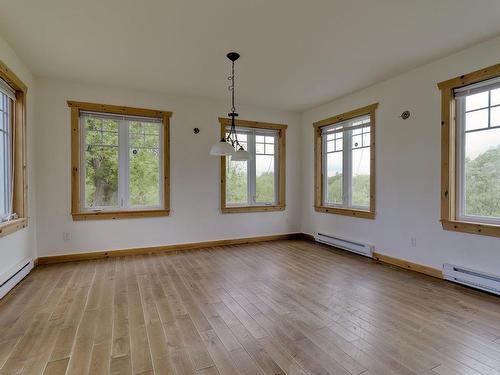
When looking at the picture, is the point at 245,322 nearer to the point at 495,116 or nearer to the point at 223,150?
the point at 223,150

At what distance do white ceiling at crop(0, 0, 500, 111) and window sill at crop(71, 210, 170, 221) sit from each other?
6.65 feet

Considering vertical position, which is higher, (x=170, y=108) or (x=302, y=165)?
(x=170, y=108)

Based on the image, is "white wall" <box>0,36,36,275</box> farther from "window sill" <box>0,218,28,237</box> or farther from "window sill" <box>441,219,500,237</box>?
"window sill" <box>441,219,500,237</box>

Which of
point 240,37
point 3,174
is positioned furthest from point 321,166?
point 3,174

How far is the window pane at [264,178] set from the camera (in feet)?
19.1

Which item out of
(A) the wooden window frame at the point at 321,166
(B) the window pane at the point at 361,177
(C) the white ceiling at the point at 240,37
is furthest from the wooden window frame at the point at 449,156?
(B) the window pane at the point at 361,177

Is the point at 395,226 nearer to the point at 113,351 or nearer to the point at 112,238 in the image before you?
the point at 113,351

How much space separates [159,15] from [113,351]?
2.83 m

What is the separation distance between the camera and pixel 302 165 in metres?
6.17

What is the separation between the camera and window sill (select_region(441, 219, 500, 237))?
3.05 meters

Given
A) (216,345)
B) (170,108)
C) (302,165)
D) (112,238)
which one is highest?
(170,108)

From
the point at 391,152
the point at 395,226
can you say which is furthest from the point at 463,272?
the point at 391,152

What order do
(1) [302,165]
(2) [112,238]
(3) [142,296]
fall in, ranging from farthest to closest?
1. (1) [302,165]
2. (2) [112,238]
3. (3) [142,296]

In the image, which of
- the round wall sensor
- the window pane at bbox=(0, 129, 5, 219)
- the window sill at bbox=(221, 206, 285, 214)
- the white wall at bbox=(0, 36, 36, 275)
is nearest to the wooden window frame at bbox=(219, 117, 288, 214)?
the window sill at bbox=(221, 206, 285, 214)
